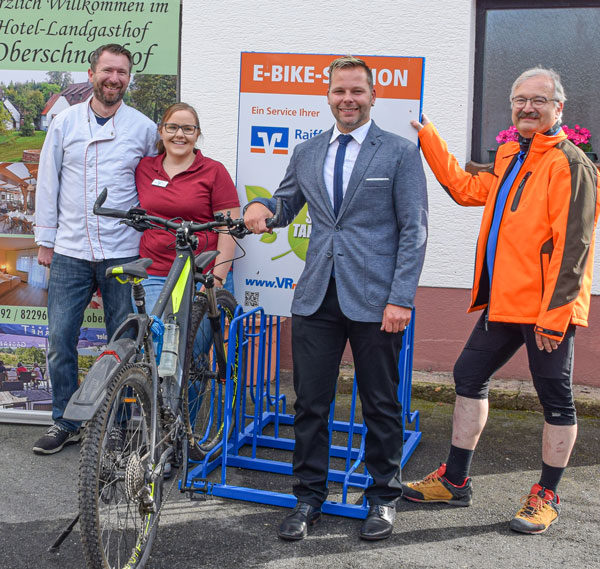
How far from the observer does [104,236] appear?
13.9 feet

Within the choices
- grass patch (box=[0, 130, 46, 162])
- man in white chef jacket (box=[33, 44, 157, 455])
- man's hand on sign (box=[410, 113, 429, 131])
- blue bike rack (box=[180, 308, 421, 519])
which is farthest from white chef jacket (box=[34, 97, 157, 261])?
man's hand on sign (box=[410, 113, 429, 131])

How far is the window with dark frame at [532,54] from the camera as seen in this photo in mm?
5676

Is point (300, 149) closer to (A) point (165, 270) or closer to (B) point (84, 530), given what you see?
(A) point (165, 270)

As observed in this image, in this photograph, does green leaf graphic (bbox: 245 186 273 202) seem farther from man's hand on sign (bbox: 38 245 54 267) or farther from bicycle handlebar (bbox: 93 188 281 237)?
man's hand on sign (bbox: 38 245 54 267)

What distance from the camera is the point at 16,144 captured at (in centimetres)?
476

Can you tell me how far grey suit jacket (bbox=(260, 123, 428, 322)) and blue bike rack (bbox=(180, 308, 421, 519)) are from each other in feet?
2.19

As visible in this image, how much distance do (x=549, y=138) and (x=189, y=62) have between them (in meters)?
3.44

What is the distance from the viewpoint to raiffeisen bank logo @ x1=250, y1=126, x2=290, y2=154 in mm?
4141

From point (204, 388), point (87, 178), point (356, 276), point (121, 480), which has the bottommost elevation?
point (121, 480)

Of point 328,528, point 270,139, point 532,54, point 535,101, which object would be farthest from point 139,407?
point 532,54

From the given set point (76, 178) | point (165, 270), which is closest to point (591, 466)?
point (165, 270)

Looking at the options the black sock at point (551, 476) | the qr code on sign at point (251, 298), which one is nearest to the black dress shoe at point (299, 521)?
the black sock at point (551, 476)

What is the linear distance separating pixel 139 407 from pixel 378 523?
1.18 metres

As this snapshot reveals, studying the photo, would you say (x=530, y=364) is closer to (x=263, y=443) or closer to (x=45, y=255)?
(x=263, y=443)
